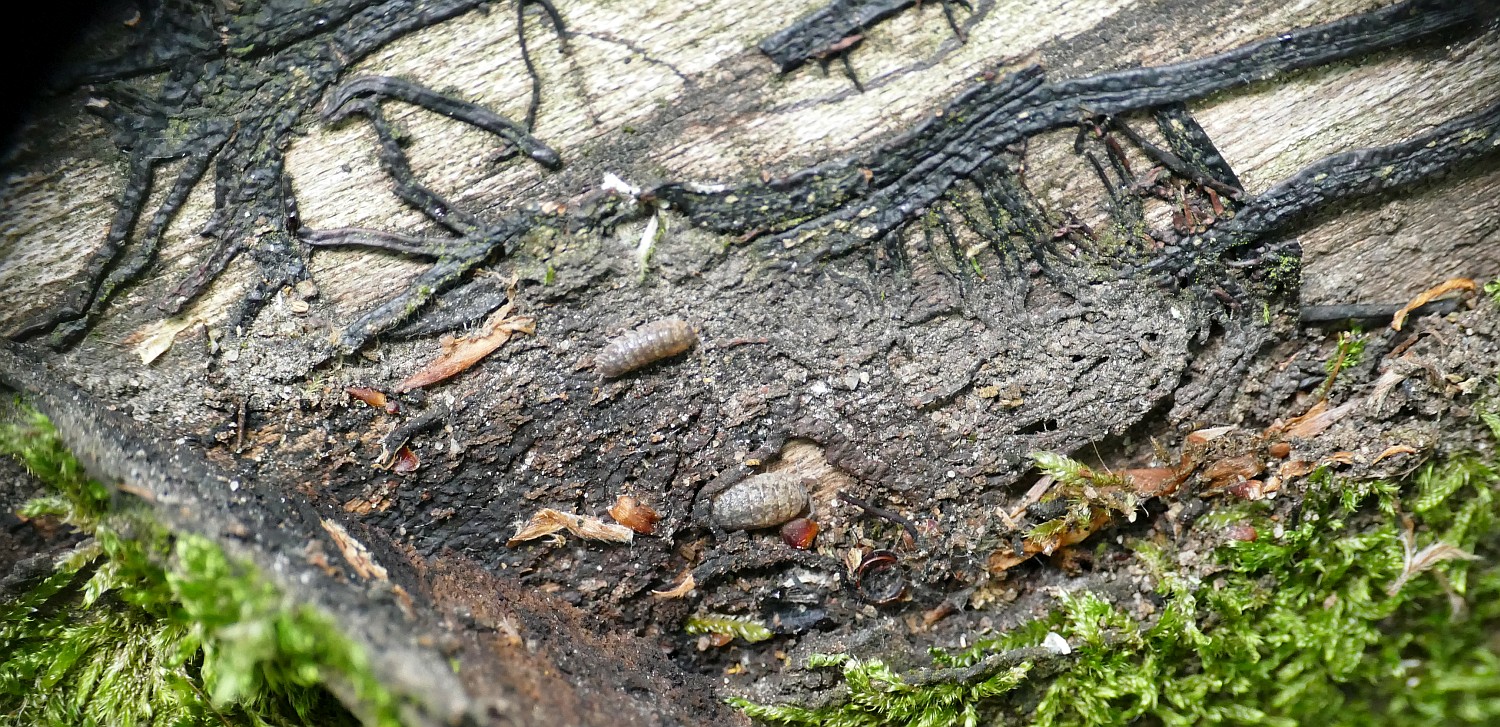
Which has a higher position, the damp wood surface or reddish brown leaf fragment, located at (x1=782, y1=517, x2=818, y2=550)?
the damp wood surface

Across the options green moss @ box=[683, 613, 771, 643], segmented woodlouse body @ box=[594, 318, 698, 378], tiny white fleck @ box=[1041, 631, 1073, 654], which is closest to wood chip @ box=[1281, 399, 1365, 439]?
tiny white fleck @ box=[1041, 631, 1073, 654]

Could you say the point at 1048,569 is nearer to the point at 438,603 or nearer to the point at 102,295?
the point at 438,603

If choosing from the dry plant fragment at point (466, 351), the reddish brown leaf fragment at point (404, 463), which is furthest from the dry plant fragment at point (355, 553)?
the dry plant fragment at point (466, 351)

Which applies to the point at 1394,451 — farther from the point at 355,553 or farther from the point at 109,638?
the point at 109,638

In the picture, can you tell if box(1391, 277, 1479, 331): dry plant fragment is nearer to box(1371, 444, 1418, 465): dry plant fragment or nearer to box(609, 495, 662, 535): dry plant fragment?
box(1371, 444, 1418, 465): dry plant fragment

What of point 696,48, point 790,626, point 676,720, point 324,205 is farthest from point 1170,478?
point 324,205

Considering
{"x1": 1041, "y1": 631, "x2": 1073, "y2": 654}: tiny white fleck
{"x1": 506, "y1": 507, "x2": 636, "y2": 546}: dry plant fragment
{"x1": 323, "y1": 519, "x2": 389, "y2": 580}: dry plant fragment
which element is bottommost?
{"x1": 1041, "y1": 631, "x2": 1073, "y2": 654}: tiny white fleck

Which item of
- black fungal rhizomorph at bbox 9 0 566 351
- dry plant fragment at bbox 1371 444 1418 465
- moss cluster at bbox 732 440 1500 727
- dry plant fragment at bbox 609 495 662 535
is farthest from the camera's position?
dry plant fragment at bbox 609 495 662 535

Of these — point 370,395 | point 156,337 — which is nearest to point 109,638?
point 156,337
